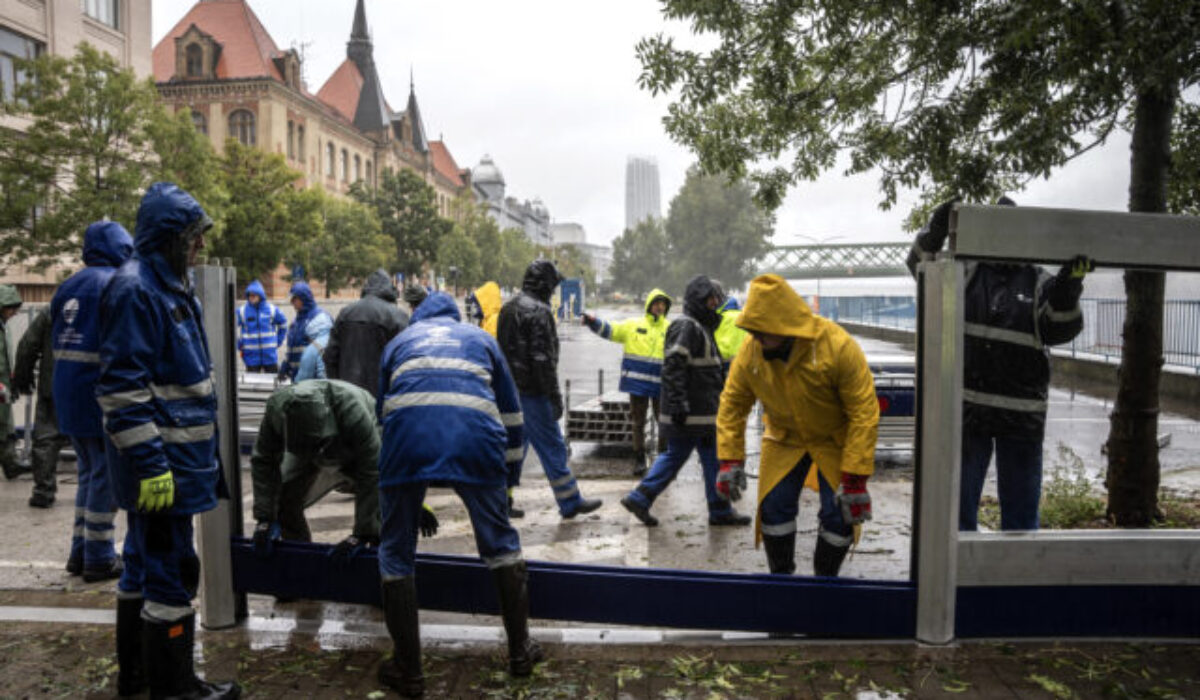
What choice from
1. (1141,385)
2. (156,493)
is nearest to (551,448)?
(156,493)

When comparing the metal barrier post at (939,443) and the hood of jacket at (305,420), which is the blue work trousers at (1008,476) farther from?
the hood of jacket at (305,420)

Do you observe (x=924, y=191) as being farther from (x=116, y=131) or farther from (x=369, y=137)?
(x=369, y=137)

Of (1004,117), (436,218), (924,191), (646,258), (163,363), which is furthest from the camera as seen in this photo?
(646,258)

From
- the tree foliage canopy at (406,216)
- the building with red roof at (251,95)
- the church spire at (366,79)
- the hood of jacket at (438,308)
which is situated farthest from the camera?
the church spire at (366,79)

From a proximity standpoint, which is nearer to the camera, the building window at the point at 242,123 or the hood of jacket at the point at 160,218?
the hood of jacket at the point at 160,218

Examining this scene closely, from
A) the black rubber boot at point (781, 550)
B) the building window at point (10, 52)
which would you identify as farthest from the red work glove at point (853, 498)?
the building window at point (10, 52)

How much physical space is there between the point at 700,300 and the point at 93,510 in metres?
4.38

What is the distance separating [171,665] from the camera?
344 centimetres

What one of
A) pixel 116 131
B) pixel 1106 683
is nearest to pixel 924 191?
pixel 1106 683

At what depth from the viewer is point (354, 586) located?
164 inches

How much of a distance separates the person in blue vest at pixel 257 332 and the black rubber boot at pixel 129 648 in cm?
863

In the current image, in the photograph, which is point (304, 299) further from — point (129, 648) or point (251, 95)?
point (251, 95)

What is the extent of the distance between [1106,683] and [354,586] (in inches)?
136

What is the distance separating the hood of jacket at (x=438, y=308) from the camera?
403 cm
